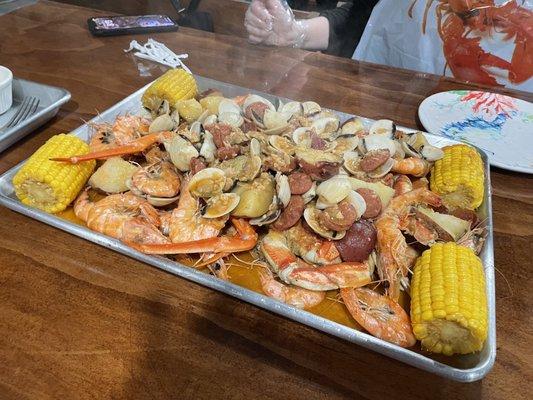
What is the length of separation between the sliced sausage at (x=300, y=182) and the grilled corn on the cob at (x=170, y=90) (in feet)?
2.49

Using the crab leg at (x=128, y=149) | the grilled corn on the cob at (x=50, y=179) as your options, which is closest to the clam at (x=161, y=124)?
the crab leg at (x=128, y=149)

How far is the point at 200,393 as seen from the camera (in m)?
1.01

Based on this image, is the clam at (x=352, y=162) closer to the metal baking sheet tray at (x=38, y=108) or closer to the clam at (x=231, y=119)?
the clam at (x=231, y=119)

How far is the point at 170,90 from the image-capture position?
186cm

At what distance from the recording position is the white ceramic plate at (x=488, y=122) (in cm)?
187

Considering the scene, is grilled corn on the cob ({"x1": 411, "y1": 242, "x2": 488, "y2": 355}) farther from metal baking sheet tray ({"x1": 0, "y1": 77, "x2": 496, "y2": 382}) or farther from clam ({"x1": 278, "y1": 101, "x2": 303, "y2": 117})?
clam ({"x1": 278, "y1": 101, "x2": 303, "y2": 117})

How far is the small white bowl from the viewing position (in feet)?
6.43

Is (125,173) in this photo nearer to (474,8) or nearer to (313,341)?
(313,341)

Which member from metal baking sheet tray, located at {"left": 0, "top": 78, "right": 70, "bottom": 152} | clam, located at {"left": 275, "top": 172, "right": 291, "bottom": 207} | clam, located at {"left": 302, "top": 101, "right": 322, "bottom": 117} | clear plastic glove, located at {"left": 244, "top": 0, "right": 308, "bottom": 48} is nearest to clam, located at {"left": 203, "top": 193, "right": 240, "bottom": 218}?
clam, located at {"left": 275, "top": 172, "right": 291, "bottom": 207}

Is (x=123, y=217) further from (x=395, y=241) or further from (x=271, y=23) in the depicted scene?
(x=271, y=23)

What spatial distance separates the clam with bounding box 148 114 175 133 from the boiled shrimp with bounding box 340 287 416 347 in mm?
957

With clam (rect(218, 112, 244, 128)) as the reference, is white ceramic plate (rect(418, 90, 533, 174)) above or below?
below

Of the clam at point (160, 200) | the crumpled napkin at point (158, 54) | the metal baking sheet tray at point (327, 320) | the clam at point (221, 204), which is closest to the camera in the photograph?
the metal baking sheet tray at point (327, 320)

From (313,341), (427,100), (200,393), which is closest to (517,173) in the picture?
(427,100)
